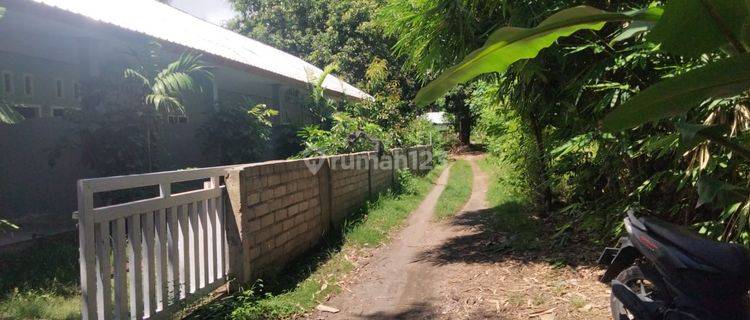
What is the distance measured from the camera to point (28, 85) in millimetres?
6934

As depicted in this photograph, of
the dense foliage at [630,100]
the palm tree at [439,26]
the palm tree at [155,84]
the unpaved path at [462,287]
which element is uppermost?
the palm tree at [439,26]

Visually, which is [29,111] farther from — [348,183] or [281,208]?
[348,183]

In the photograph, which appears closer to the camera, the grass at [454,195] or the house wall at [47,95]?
the house wall at [47,95]

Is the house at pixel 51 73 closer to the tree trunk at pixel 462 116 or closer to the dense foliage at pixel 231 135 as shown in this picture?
the dense foliage at pixel 231 135

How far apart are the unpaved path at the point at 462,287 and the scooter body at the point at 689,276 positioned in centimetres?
100

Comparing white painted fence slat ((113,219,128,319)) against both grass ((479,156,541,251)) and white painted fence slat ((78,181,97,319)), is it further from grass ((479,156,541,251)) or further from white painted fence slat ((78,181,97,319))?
grass ((479,156,541,251))

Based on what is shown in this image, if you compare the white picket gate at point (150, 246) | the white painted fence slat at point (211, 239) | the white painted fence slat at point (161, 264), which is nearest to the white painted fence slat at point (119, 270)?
the white picket gate at point (150, 246)

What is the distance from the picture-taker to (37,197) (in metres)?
6.73

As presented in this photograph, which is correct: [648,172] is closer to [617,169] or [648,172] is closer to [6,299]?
[617,169]

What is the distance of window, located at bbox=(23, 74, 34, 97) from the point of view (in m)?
6.88

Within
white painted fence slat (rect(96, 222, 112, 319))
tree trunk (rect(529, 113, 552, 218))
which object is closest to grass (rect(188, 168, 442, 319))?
white painted fence slat (rect(96, 222, 112, 319))

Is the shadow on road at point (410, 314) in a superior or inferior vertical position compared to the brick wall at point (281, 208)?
inferior

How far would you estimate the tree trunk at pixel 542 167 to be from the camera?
7.11 metres

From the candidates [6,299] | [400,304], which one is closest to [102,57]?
[6,299]
